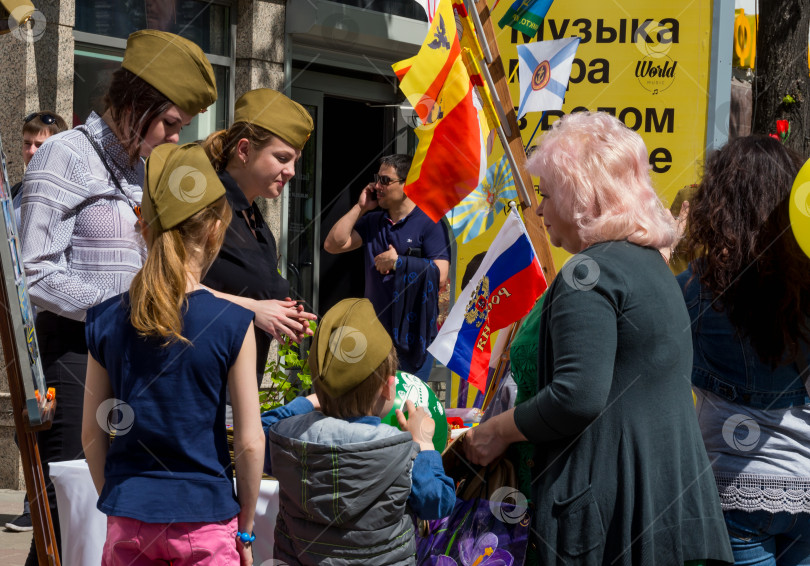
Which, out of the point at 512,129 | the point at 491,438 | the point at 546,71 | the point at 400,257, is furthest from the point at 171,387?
the point at 400,257

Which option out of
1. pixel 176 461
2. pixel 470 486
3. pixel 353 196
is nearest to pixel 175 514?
pixel 176 461

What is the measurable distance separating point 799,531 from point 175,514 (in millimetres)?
1551

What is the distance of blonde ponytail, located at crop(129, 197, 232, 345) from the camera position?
6.95 ft

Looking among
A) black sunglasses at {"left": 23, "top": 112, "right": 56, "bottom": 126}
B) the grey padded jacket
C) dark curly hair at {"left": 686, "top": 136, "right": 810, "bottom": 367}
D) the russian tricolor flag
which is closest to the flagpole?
the russian tricolor flag

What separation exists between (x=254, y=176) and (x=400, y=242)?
257cm

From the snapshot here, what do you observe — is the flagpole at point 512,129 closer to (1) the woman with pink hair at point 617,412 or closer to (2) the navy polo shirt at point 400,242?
(1) the woman with pink hair at point 617,412

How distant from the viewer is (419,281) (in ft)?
18.1

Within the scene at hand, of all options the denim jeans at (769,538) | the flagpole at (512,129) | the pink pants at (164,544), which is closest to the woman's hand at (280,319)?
the pink pants at (164,544)

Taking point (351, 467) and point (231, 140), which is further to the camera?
point (231, 140)

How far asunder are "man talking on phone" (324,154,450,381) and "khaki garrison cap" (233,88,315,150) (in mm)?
2297

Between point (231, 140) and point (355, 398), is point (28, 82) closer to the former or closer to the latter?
point (231, 140)

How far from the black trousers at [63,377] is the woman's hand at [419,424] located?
0.97 metres

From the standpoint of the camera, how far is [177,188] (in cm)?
219

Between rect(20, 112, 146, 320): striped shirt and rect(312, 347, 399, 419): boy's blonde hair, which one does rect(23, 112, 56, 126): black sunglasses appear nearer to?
rect(20, 112, 146, 320): striped shirt
